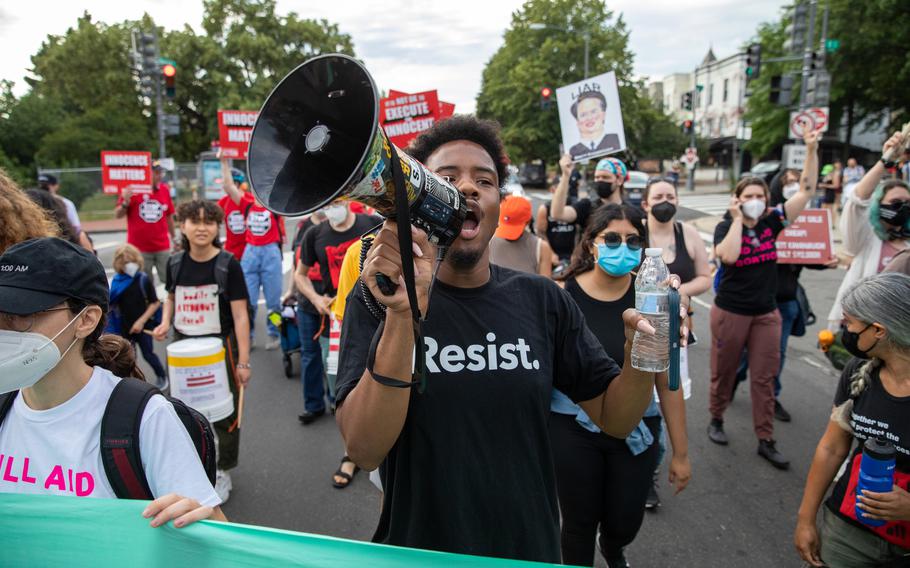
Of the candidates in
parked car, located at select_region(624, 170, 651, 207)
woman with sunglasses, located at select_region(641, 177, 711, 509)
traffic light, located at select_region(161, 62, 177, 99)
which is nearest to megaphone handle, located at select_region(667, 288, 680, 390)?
woman with sunglasses, located at select_region(641, 177, 711, 509)

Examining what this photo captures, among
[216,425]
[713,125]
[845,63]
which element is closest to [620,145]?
[216,425]

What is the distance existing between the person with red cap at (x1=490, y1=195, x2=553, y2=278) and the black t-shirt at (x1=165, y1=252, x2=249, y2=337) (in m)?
1.81

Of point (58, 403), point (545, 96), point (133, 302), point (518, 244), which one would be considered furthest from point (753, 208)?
point (545, 96)

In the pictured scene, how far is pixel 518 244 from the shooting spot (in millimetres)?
4445

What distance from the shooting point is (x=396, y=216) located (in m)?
1.23

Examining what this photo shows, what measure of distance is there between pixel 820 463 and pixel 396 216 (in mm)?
2121

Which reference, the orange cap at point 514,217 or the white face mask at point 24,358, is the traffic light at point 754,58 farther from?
the white face mask at point 24,358

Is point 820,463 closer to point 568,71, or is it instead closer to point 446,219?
point 446,219

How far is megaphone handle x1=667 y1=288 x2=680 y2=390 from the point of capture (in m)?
1.68

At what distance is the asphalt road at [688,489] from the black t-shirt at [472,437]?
194 cm

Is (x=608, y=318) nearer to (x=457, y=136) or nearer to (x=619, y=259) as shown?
(x=619, y=259)

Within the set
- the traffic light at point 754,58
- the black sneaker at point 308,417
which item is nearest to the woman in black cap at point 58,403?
the black sneaker at point 308,417

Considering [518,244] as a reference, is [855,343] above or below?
below

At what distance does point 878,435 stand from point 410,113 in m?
5.98
